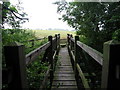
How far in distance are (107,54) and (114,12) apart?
5.19 metres

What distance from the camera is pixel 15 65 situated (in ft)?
3.33

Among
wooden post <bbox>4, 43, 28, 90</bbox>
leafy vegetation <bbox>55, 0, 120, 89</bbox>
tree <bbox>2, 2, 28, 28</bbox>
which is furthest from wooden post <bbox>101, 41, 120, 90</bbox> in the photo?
leafy vegetation <bbox>55, 0, 120, 89</bbox>

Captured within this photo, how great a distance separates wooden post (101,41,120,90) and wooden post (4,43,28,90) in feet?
2.24

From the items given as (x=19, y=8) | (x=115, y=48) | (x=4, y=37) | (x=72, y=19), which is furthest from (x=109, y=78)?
(x=72, y=19)

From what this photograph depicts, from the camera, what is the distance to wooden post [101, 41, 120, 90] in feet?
2.94

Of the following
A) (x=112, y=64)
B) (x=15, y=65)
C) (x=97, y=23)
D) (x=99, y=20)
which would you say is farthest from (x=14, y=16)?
(x=97, y=23)

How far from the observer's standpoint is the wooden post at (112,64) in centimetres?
90

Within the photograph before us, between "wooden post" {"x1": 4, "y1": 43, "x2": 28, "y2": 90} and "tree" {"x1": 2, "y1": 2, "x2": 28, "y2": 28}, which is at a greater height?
"tree" {"x1": 2, "y1": 2, "x2": 28, "y2": 28}

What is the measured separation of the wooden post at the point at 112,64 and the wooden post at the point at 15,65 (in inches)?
26.9

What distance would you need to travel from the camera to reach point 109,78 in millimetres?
953

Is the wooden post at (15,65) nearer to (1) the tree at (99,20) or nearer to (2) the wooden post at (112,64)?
(2) the wooden post at (112,64)

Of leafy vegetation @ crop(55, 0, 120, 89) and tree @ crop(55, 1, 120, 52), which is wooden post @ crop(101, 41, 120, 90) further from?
tree @ crop(55, 1, 120, 52)

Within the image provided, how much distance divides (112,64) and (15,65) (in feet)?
2.46

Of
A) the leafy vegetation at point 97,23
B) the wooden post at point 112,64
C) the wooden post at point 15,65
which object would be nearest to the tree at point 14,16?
the wooden post at point 15,65
